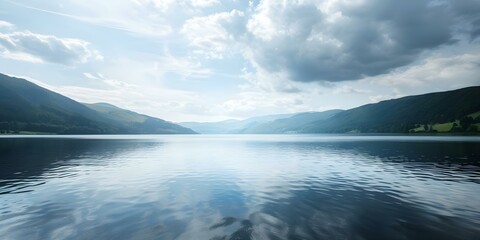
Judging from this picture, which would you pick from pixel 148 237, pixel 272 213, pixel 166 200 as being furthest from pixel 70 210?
pixel 272 213

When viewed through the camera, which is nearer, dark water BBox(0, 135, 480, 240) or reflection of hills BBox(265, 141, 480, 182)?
dark water BBox(0, 135, 480, 240)

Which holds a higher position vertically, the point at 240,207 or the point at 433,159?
the point at 433,159

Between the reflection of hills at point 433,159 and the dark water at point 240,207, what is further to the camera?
the reflection of hills at point 433,159

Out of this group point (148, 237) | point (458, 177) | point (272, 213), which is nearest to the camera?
point (148, 237)

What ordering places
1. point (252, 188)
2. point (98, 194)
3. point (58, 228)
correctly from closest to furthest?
point (58, 228), point (98, 194), point (252, 188)

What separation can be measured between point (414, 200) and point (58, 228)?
33191 millimetres

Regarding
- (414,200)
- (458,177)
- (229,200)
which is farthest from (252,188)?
(458,177)

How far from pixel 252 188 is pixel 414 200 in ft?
60.4

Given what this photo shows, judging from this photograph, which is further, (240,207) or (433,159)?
(433,159)

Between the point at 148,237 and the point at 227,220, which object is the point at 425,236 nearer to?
the point at 227,220

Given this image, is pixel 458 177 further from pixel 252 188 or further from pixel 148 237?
pixel 148 237

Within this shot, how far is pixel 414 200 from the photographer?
26.9m

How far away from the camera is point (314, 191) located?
3162 cm

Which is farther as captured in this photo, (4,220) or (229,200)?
(229,200)
